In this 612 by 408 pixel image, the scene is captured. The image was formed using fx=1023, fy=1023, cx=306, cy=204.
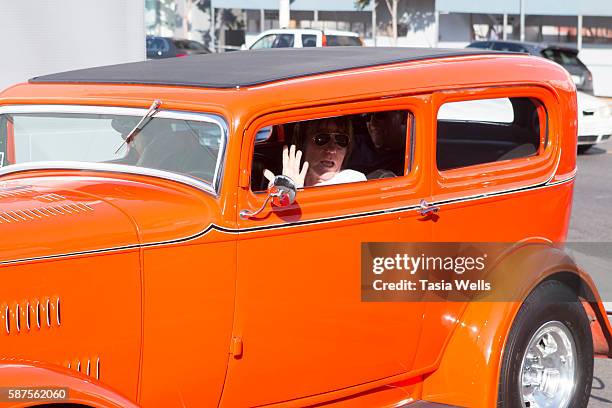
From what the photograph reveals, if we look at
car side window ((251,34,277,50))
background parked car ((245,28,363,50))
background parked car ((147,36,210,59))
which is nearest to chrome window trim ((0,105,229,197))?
background parked car ((245,28,363,50))

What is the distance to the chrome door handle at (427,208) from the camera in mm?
4035

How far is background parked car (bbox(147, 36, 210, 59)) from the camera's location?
2739 centimetres

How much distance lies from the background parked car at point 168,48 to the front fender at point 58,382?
23794mm

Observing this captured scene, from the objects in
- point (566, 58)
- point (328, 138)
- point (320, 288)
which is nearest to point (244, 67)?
point (328, 138)

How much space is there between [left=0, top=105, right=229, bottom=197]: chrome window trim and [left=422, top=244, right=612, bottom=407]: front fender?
1328mm

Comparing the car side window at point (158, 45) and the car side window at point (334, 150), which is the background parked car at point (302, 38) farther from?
the car side window at point (334, 150)

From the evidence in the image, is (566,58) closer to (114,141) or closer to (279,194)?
(114,141)

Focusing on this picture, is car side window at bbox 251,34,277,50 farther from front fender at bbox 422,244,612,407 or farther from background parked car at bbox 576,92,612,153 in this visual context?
front fender at bbox 422,244,612,407

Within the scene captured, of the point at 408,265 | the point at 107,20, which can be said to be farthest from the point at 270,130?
the point at 107,20

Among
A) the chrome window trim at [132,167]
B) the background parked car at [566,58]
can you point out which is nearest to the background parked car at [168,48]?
the background parked car at [566,58]

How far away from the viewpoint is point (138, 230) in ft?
10.9

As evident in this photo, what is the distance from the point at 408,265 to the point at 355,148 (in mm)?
581

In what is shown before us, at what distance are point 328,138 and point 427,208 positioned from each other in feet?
1.58

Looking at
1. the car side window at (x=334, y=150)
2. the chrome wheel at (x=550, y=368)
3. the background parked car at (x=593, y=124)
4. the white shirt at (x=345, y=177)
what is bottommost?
the chrome wheel at (x=550, y=368)
